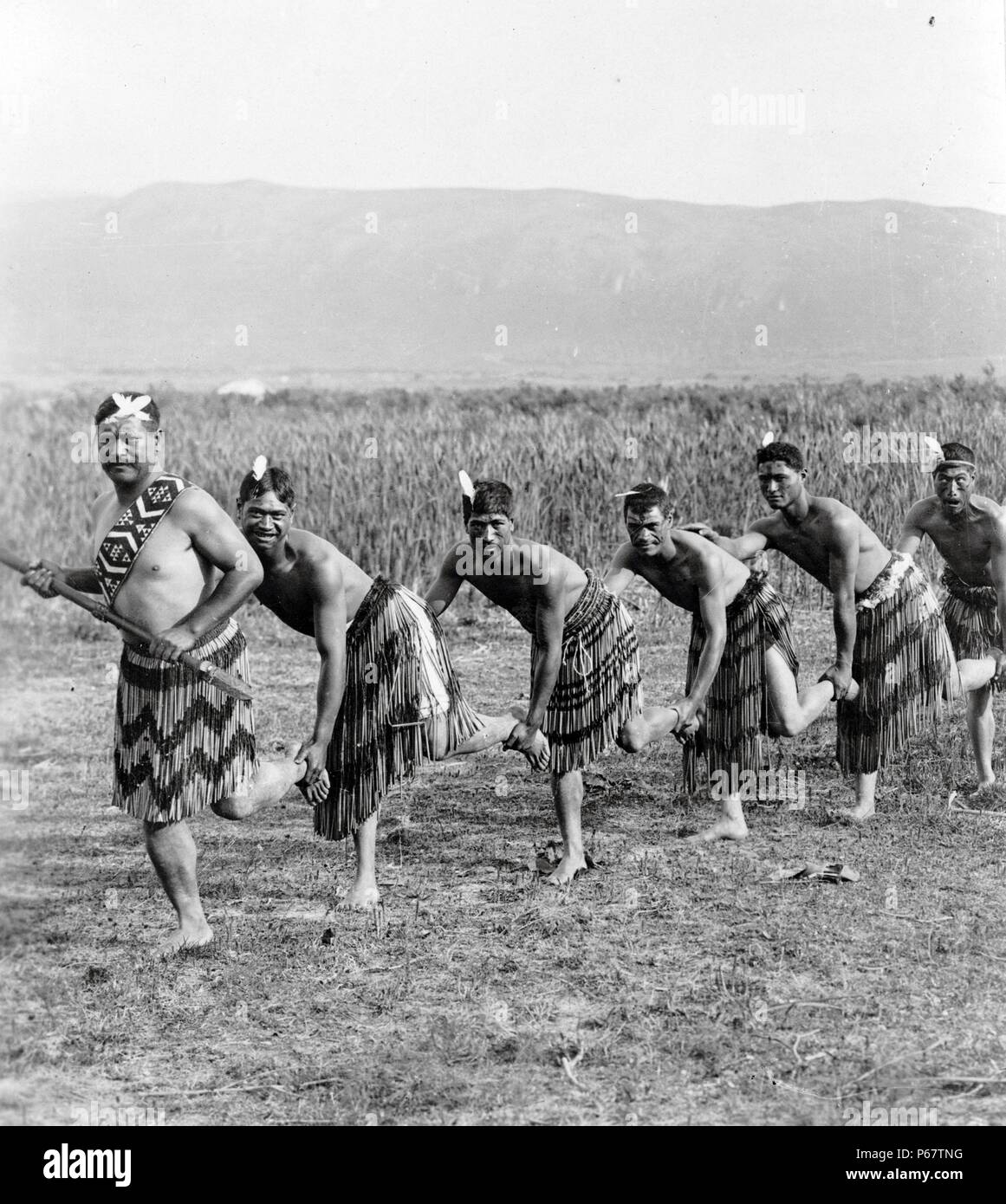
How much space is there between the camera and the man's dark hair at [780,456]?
6535mm

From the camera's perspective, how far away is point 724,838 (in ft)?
21.7

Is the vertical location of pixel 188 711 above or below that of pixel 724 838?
above

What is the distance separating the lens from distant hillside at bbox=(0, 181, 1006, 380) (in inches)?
2265

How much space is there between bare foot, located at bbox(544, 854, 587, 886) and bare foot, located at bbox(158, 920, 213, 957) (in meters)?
1.38

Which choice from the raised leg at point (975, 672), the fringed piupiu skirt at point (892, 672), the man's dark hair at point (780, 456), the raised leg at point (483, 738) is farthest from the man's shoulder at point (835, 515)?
the raised leg at point (483, 738)

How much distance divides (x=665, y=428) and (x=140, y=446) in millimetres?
11595

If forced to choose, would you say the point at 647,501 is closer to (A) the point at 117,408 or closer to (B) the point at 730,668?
(B) the point at 730,668

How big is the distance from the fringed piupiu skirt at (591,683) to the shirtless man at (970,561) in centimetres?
164

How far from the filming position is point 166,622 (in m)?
5.07

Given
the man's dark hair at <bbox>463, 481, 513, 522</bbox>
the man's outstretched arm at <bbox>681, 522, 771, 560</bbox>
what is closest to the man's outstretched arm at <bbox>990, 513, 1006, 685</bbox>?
the man's outstretched arm at <bbox>681, 522, 771, 560</bbox>

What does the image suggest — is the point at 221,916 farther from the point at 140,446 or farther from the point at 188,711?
the point at 140,446

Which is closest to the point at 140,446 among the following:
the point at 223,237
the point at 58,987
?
the point at 58,987

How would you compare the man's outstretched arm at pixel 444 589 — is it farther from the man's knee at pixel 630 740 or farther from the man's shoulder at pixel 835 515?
the man's shoulder at pixel 835 515
